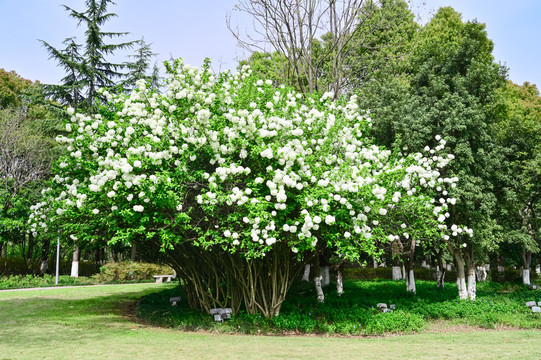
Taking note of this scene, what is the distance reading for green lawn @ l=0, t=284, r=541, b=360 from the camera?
25.1ft

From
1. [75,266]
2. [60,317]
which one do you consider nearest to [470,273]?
[60,317]

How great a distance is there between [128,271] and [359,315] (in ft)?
65.4

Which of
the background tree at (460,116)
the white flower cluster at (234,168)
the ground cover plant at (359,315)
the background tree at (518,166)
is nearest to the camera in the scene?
the white flower cluster at (234,168)

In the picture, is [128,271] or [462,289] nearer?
[462,289]

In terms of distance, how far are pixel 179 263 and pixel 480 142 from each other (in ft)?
36.2

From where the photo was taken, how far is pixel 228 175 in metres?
9.52

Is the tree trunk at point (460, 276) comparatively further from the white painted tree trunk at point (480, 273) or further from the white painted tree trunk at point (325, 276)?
the white painted tree trunk at point (480, 273)

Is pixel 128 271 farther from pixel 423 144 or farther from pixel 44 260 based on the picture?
pixel 423 144

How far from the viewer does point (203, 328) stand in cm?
1123

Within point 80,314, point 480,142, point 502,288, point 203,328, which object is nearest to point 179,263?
point 203,328

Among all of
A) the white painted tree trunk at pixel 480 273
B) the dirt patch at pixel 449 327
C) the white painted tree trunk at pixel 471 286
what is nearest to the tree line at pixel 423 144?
the white painted tree trunk at pixel 471 286

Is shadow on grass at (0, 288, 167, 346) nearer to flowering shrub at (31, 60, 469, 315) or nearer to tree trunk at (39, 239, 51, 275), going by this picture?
flowering shrub at (31, 60, 469, 315)

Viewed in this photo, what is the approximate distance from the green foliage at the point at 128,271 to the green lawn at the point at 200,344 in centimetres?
1432

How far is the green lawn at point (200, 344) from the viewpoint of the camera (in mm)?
7648
